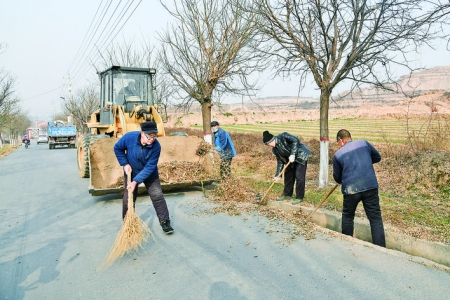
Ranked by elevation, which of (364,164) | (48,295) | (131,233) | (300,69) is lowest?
(48,295)

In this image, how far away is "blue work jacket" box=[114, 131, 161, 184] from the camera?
5277mm

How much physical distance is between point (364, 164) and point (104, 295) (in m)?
3.61

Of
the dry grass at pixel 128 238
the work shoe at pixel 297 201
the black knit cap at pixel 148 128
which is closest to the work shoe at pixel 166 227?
the dry grass at pixel 128 238

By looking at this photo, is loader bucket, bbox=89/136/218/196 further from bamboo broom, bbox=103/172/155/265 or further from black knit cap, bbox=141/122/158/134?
bamboo broom, bbox=103/172/155/265

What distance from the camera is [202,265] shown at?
419 cm

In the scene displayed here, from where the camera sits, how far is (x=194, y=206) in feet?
23.3

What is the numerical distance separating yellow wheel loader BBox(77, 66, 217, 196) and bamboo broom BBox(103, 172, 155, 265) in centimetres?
265

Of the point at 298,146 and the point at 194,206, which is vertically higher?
the point at 298,146

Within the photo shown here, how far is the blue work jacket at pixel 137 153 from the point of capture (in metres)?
5.28

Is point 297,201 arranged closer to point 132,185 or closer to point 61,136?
point 132,185

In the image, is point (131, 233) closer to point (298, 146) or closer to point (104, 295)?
point (104, 295)

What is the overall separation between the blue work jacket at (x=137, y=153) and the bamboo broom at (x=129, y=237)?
1.82 feet

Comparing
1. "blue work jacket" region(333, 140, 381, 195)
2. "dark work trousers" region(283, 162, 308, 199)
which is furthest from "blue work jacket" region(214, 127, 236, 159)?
"blue work jacket" region(333, 140, 381, 195)

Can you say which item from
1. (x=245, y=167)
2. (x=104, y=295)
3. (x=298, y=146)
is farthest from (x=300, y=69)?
(x=104, y=295)
